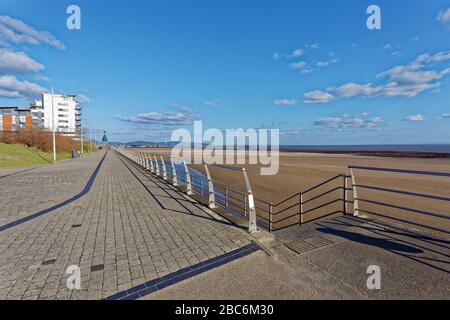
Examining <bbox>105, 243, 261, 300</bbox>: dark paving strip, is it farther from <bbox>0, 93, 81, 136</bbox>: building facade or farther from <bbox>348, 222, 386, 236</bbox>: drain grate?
<bbox>0, 93, 81, 136</bbox>: building facade

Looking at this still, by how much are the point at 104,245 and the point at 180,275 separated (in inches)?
71.0

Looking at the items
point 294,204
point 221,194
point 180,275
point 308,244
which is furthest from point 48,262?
point 294,204

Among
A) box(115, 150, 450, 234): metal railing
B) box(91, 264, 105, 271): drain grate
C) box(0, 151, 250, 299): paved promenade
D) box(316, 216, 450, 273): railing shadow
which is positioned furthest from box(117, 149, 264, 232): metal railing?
box(91, 264, 105, 271): drain grate

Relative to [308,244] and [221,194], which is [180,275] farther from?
[221,194]

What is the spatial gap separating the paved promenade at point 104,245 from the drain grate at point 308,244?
78cm

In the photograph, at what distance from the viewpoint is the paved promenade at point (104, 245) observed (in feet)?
9.82

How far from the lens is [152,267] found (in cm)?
334

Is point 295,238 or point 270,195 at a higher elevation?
point 295,238

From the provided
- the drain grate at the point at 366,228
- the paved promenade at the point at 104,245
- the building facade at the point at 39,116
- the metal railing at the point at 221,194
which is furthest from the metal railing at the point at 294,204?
the building facade at the point at 39,116

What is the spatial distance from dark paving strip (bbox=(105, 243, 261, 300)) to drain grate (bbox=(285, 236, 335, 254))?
0.57 m

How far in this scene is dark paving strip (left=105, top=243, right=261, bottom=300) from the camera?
108 inches
